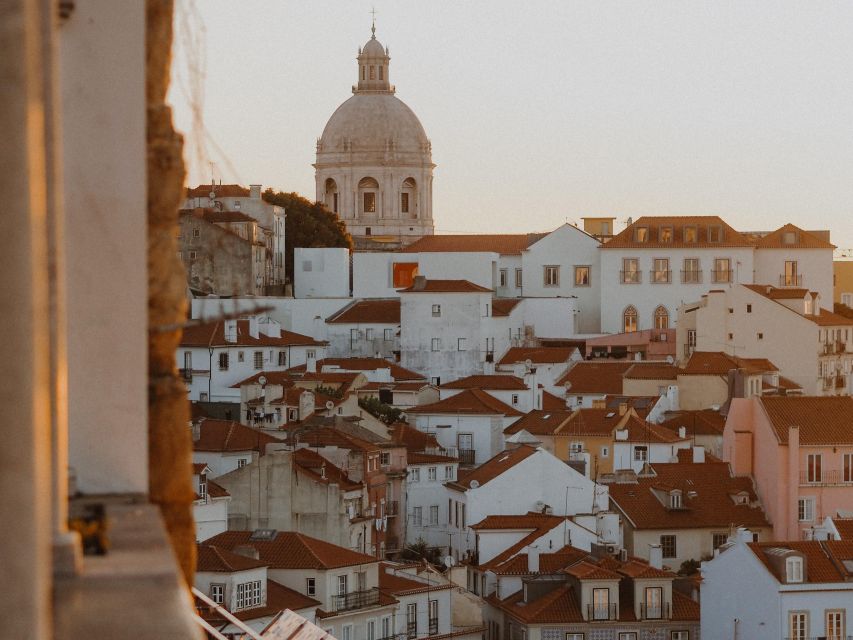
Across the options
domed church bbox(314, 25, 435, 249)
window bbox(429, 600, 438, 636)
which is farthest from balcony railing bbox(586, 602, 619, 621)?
domed church bbox(314, 25, 435, 249)

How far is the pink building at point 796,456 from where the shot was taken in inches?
1597

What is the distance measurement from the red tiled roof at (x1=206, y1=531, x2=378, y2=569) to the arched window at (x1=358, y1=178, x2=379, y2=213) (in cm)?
7179

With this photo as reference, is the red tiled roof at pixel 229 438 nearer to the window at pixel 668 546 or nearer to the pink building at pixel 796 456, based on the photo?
the window at pixel 668 546

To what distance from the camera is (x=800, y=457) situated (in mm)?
40812

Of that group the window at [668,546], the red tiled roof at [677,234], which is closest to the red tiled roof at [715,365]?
the window at [668,546]

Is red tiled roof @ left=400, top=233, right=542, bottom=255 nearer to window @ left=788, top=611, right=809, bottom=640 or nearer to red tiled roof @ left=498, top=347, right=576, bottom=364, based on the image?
red tiled roof @ left=498, top=347, right=576, bottom=364

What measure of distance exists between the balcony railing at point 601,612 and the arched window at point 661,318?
38.1 m

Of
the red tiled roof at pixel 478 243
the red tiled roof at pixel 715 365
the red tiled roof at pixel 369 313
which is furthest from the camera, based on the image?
the red tiled roof at pixel 478 243

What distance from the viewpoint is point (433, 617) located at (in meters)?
32.5

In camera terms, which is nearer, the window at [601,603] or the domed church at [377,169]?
the window at [601,603]

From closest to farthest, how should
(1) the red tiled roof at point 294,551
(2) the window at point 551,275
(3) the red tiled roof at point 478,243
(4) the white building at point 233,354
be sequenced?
1. (1) the red tiled roof at point 294,551
2. (4) the white building at point 233,354
3. (2) the window at point 551,275
4. (3) the red tiled roof at point 478,243

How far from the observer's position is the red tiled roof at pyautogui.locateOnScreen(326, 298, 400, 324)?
6341cm

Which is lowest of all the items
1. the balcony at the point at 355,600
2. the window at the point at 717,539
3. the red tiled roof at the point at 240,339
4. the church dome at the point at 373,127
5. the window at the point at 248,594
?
the window at the point at 717,539

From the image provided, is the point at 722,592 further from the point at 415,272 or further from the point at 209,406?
the point at 415,272
